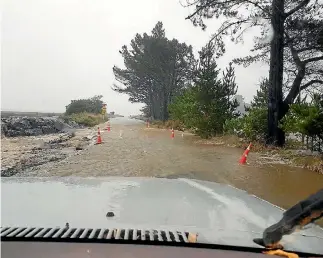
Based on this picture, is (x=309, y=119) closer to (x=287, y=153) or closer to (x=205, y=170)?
(x=287, y=153)

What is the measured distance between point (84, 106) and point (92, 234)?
6960cm

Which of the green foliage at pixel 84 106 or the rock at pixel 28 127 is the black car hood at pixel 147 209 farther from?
the green foliage at pixel 84 106

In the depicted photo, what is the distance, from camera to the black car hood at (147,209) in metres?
2.29

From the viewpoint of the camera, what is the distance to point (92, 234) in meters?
2.09

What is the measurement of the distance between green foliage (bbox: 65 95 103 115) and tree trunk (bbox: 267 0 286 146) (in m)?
52.1

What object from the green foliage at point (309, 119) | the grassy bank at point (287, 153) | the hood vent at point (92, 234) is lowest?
the grassy bank at point (287, 153)

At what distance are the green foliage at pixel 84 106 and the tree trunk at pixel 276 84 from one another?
171 ft

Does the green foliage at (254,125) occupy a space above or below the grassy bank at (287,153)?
above

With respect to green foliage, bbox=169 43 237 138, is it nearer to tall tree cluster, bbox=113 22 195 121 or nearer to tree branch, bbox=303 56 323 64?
tree branch, bbox=303 56 323 64

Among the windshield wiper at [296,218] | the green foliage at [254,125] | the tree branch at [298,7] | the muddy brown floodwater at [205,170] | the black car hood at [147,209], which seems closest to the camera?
the windshield wiper at [296,218]

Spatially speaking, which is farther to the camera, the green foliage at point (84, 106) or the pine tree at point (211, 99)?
the green foliage at point (84, 106)

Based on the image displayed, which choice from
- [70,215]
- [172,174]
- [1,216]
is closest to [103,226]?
[70,215]

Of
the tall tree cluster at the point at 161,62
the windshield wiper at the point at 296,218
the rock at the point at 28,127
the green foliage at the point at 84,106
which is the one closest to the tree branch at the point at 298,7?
the windshield wiper at the point at 296,218

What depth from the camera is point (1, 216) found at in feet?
8.30
